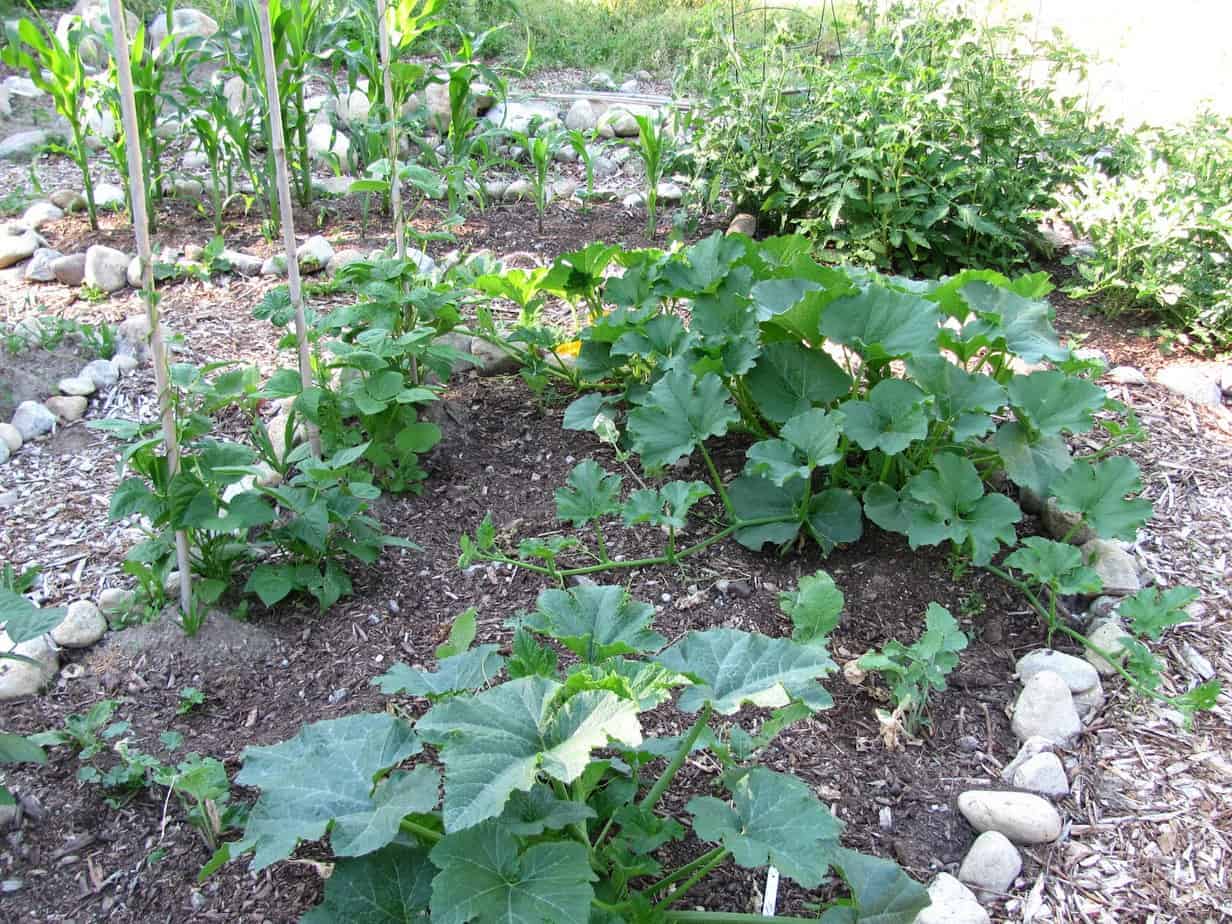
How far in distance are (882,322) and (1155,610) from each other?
0.89m

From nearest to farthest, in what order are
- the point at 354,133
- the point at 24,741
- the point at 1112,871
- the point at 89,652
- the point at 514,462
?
the point at 24,741
the point at 1112,871
the point at 89,652
the point at 514,462
the point at 354,133

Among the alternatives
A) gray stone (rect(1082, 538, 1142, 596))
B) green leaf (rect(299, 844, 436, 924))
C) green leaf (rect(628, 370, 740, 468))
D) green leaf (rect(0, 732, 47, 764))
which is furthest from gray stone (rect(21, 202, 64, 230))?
gray stone (rect(1082, 538, 1142, 596))

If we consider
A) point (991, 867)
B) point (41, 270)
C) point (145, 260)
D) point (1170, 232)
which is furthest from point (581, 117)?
point (991, 867)

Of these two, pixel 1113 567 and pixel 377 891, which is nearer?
pixel 377 891

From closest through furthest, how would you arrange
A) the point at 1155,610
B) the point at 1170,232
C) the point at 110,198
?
the point at 1155,610 < the point at 1170,232 < the point at 110,198

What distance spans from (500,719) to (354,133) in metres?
3.92

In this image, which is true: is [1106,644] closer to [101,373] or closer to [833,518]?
[833,518]

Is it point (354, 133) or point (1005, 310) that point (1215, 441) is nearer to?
point (1005, 310)

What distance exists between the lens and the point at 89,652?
229 cm

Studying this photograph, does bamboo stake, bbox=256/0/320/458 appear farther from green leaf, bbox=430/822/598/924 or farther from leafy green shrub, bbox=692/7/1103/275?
leafy green shrub, bbox=692/7/1103/275

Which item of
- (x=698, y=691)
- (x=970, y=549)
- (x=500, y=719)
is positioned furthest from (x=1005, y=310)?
(x=500, y=719)

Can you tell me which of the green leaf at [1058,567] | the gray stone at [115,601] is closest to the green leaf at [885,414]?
the green leaf at [1058,567]

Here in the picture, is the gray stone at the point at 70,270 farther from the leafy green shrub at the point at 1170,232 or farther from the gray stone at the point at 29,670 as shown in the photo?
the leafy green shrub at the point at 1170,232

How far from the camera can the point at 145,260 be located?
2.11m
